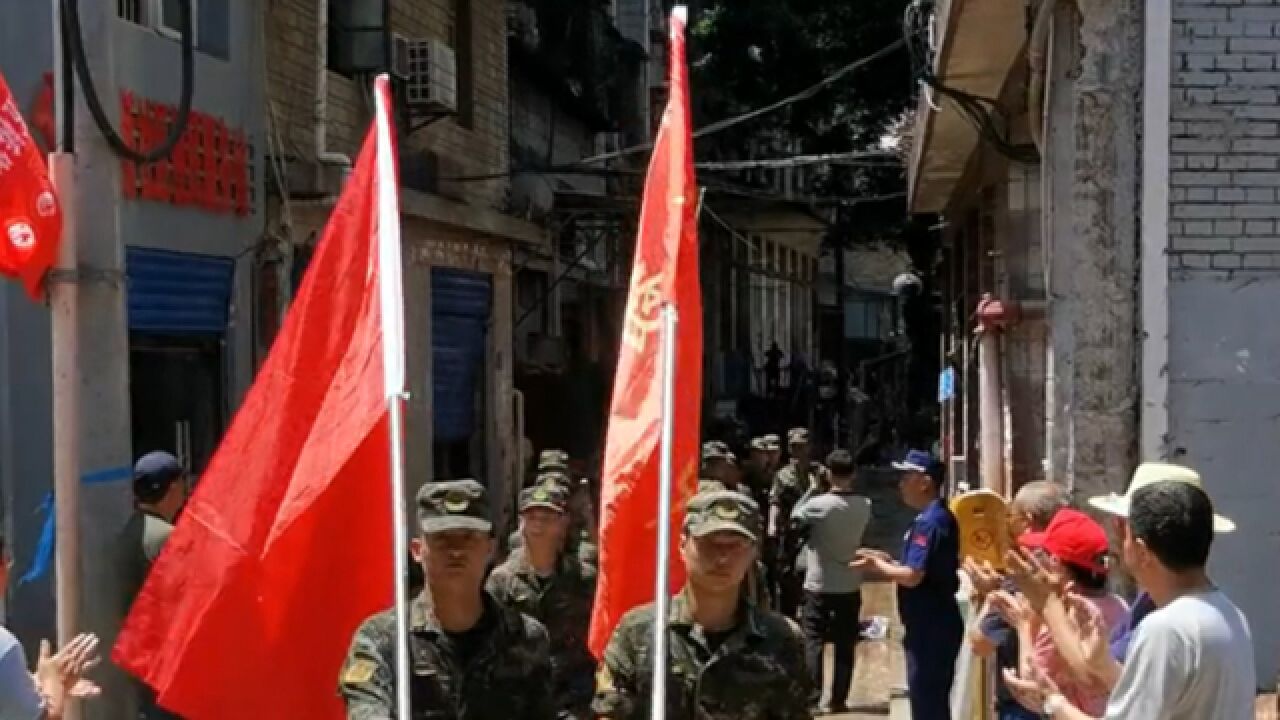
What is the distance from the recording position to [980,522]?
7832 millimetres

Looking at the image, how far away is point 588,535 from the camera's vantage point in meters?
9.07

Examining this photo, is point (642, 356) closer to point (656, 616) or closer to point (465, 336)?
point (656, 616)

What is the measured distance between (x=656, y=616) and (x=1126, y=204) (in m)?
3.80

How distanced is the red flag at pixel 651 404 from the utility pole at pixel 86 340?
163 centimetres

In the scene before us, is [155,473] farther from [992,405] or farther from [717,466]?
[992,405]

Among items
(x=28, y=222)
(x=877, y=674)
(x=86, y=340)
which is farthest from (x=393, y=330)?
(x=877, y=674)

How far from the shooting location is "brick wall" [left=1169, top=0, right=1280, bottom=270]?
278 inches

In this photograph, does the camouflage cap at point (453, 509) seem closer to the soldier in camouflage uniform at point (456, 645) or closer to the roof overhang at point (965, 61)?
the soldier in camouflage uniform at point (456, 645)

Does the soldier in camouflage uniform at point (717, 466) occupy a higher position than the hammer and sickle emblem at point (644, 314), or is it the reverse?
the hammer and sickle emblem at point (644, 314)

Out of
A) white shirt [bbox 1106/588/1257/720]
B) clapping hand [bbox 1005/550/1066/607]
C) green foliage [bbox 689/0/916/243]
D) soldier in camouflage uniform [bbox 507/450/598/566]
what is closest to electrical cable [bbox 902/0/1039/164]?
soldier in camouflage uniform [bbox 507/450/598/566]

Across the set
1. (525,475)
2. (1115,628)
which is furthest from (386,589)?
(525,475)

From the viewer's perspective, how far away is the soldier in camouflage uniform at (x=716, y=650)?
430 cm

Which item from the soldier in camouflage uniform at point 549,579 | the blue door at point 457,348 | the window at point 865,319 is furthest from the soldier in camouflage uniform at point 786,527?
the window at point 865,319

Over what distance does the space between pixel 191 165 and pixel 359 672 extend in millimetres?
6114
